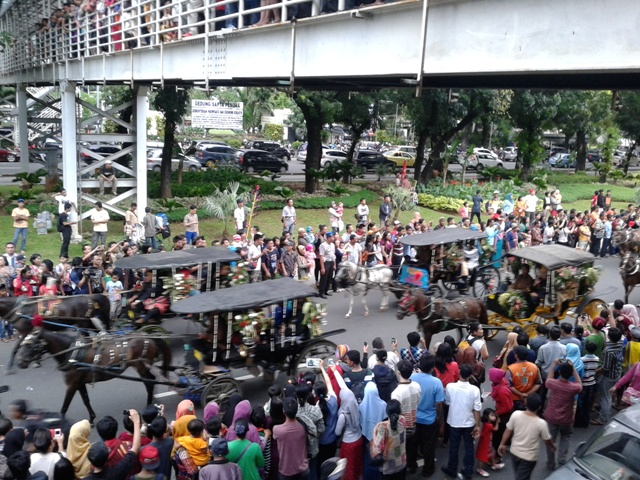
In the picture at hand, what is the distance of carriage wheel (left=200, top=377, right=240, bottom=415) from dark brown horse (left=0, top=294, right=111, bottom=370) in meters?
2.35

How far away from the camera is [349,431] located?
7137 millimetres

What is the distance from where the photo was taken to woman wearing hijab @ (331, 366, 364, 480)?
23.3 ft

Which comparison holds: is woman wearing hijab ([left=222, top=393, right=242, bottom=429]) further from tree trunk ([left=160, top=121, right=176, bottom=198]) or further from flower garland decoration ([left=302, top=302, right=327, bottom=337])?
tree trunk ([left=160, top=121, right=176, bottom=198])

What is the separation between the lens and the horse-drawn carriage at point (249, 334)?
877 cm

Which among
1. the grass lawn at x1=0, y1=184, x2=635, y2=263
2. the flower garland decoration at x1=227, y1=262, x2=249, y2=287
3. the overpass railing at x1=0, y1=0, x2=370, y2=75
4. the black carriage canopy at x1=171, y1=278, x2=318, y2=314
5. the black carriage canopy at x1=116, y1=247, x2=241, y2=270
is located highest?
the overpass railing at x1=0, y1=0, x2=370, y2=75

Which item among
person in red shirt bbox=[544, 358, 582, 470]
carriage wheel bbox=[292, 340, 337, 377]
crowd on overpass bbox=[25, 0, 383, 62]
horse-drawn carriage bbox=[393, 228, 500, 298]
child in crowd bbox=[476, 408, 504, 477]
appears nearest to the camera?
person in red shirt bbox=[544, 358, 582, 470]

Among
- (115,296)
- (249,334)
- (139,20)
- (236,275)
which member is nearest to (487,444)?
(249,334)

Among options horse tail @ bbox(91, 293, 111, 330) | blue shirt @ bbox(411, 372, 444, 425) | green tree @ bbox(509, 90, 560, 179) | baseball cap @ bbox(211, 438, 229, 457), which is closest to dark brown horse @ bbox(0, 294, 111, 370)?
horse tail @ bbox(91, 293, 111, 330)

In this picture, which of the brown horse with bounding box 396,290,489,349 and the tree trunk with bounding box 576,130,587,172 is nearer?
the brown horse with bounding box 396,290,489,349

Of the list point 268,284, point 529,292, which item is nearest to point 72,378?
point 268,284

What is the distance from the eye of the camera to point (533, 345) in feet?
30.2

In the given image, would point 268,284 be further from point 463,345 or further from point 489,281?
point 489,281

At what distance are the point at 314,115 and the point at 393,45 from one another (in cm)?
1685

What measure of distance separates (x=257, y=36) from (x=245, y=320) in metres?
6.75
